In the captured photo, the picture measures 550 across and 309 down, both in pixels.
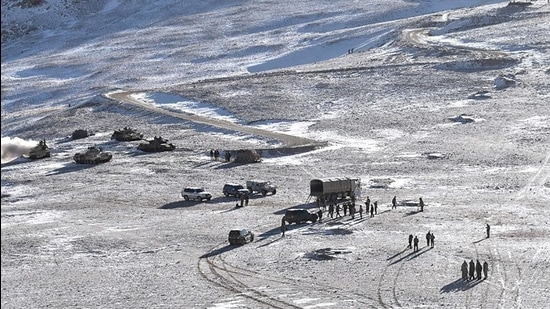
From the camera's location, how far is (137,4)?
181 metres

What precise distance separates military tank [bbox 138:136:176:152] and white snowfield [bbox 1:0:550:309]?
26.6 inches

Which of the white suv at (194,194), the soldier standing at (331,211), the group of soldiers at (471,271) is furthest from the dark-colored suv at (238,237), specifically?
the white suv at (194,194)

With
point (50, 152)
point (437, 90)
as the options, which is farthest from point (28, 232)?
point (437, 90)

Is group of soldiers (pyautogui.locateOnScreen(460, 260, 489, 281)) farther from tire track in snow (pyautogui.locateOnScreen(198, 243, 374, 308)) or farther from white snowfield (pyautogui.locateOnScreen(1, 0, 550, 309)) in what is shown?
tire track in snow (pyautogui.locateOnScreen(198, 243, 374, 308))

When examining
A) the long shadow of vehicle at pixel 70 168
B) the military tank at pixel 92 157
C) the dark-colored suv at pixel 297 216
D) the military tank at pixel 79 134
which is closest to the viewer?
the dark-colored suv at pixel 297 216

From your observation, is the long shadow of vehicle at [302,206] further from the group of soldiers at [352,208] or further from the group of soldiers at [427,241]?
the group of soldiers at [427,241]

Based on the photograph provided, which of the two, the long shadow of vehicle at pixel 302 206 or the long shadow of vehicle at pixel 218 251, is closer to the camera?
the long shadow of vehicle at pixel 218 251

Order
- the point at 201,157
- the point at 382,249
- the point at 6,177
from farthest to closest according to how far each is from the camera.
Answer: the point at 201,157 < the point at 6,177 < the point at 382,249

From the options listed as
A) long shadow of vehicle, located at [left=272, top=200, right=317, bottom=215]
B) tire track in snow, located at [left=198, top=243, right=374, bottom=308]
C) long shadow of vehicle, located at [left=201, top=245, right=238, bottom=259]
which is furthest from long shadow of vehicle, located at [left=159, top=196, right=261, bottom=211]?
tire track in snow, located at [left=198, top=243, right=374, bottom=308]

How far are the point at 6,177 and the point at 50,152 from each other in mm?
10086

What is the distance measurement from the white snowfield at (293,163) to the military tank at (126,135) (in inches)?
35.1

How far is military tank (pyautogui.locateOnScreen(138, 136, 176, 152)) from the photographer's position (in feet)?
226

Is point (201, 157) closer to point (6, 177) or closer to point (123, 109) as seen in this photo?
point (6, 177)

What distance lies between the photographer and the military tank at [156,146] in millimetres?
68938
